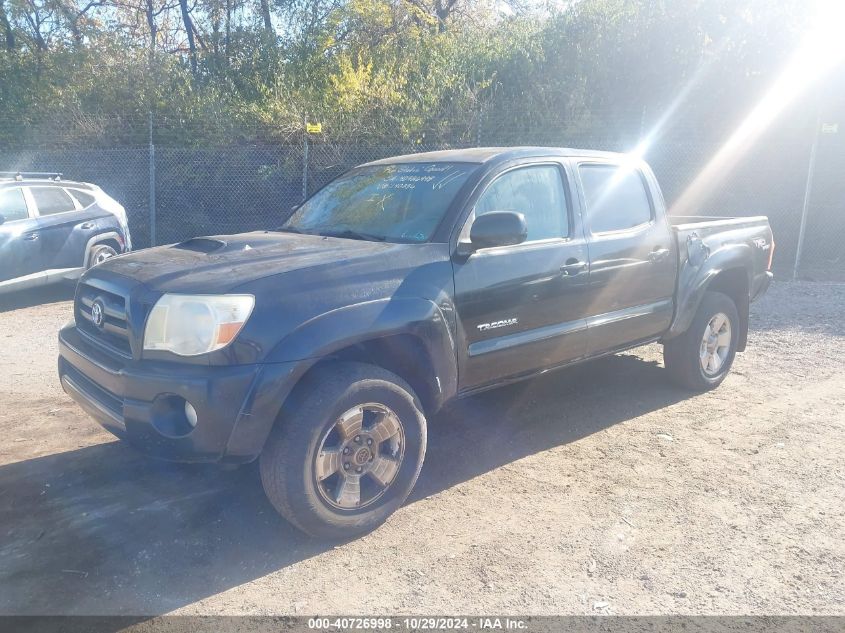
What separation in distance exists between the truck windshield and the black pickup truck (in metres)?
0.01

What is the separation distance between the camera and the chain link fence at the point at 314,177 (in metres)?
12.7

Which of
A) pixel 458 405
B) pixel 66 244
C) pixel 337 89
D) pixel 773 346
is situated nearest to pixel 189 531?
pixel 458 405

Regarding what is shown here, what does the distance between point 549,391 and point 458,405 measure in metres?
0.83

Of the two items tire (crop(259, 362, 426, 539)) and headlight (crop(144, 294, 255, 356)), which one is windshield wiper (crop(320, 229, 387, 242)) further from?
headlight (crop(144, 294, 255, 356))

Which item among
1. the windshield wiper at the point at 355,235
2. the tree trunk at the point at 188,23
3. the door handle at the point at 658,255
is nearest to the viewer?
the windshield wiper at the point at 355,235

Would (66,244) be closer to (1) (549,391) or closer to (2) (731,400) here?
(1) (549,391)

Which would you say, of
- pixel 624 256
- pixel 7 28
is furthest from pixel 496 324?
pixel 7 28

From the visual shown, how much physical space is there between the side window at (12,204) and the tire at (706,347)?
7640 millimetres

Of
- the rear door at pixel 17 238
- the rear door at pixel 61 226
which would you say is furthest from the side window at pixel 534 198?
the rear door at pixel 61 226

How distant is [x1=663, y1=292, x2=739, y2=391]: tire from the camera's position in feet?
18.5

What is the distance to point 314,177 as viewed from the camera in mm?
13539

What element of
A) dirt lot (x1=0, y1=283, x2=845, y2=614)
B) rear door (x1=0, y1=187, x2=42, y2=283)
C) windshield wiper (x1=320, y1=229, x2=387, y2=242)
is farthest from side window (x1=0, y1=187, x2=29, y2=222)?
windshield wiper (x1=320, y1=229, x2=387, y2=242)

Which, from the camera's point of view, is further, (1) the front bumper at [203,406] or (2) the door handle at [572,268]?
(2) the door handle at [572,268]

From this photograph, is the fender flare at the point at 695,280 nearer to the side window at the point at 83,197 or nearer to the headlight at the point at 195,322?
the headlight at the point at 195,322
